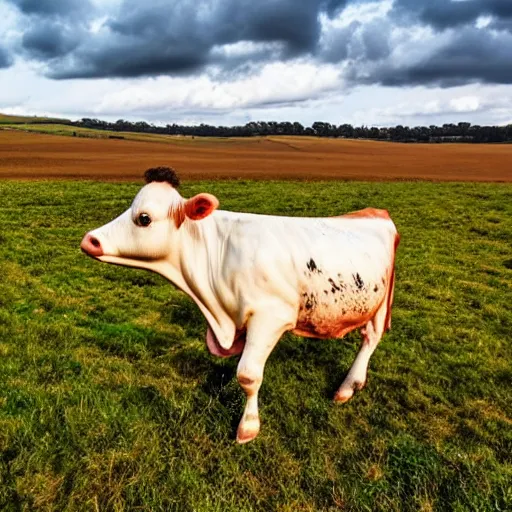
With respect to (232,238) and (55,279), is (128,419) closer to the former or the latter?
(232,238)

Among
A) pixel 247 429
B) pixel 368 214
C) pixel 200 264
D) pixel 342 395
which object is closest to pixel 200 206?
pixel 200 264

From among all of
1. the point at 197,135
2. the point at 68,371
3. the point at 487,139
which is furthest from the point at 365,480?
the point at 197,135

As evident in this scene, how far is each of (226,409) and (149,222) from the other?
1927mm

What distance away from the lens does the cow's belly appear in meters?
3.96

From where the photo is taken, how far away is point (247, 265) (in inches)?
145

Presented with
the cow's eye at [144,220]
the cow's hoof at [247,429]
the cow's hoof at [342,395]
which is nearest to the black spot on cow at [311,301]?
the cow's hoof at [247,429]

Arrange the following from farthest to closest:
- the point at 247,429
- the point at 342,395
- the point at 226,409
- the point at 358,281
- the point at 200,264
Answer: the point at 342,395 < the point at 226,409 < the point at 358,281 < the point at 247,429 < the point at 200,264

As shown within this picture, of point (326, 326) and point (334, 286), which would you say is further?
point (326, 326)

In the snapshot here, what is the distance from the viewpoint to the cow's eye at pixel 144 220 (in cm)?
354

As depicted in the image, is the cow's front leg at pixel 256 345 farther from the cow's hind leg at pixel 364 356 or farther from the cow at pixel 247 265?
the cow's hind leg at pixel 364 356

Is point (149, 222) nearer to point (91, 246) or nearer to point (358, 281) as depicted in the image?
point (91, 246)

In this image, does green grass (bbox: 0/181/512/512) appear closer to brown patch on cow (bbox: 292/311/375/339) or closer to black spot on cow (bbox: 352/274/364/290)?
brown patch on cow (bbox: 292/311/375/339)

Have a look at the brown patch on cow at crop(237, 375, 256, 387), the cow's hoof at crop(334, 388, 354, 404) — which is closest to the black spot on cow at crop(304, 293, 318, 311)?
the brown patch on cow at crop(237, 375, 256, 387)

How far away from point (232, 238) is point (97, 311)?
4343 millimetres
